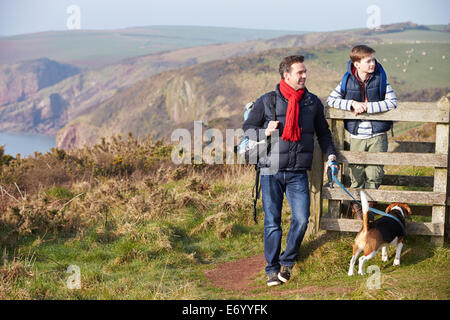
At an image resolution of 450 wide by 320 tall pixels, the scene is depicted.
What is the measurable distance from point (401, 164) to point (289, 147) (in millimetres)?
1547

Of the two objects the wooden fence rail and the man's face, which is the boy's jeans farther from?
the man's face

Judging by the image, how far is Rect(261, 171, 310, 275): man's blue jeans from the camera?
5719 millimetres

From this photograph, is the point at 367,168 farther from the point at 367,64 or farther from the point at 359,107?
the point at 367,64

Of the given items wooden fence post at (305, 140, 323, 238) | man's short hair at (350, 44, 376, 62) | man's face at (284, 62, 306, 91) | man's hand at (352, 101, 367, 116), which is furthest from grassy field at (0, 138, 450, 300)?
man's short hair at (350, 44, 376, 62)

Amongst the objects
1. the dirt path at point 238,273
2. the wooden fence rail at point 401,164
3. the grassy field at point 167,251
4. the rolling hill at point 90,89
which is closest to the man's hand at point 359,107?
the wooden fence rail at point 401,164

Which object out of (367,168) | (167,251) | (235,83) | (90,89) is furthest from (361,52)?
(90,89)

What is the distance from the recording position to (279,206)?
5.83m

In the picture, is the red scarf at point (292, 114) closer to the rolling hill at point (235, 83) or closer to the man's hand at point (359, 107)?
the man's hand at point (359, 107)

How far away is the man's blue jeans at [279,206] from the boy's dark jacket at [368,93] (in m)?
1.04

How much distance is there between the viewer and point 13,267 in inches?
236

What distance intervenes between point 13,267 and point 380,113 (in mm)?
4447
